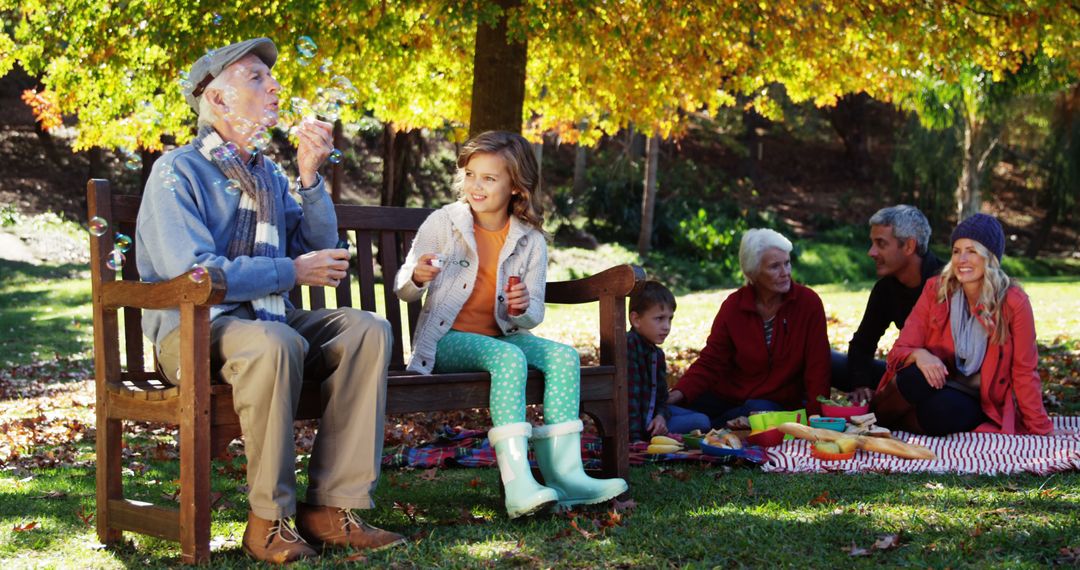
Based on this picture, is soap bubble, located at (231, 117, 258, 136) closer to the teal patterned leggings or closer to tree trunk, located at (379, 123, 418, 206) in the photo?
the teal patterned leggings

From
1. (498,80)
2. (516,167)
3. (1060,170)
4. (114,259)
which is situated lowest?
(114,259)

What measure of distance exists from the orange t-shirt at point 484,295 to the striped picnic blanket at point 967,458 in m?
1.44

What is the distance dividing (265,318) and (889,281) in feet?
12.9

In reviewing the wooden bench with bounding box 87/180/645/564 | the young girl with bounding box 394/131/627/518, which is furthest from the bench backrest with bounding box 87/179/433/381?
the young girl with bounding box 394/131/627/518

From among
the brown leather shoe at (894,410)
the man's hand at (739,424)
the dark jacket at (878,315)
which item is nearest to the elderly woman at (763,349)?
the man's hand at (739,424)

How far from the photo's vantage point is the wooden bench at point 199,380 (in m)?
3.40

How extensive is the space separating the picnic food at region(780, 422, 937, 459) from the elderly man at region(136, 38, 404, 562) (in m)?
2.43

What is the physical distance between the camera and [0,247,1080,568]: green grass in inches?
136

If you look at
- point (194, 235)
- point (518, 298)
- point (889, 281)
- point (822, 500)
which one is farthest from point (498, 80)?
point (194, 235)

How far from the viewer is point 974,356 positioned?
5719 millimetres

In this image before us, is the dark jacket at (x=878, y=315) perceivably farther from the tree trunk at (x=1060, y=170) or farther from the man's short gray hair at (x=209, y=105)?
the tree trunk at (x=1060, y=170)

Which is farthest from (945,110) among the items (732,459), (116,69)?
(732,459)

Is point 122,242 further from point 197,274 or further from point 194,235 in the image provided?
point 197,274

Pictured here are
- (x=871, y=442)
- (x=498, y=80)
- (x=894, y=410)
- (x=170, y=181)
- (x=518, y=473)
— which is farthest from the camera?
(x=498, y=80)
